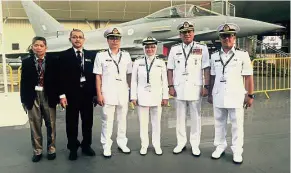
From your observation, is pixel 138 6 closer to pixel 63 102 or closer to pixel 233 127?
pixel 63 102

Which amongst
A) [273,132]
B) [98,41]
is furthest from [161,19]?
[273,132]

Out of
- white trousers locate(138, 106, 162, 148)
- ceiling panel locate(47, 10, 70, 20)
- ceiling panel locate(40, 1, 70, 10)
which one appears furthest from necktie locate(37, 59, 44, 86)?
ceiling panel locate(47, 10, 70, 20)

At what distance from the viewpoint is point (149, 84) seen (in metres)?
3.86

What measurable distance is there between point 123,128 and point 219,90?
1.44m

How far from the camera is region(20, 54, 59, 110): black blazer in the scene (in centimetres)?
365

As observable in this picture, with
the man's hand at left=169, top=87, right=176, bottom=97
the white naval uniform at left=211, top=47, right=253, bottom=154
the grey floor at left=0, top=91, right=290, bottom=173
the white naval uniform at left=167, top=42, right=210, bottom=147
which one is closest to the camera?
the grey floor at left=0, top=91, right=290, bottom=173

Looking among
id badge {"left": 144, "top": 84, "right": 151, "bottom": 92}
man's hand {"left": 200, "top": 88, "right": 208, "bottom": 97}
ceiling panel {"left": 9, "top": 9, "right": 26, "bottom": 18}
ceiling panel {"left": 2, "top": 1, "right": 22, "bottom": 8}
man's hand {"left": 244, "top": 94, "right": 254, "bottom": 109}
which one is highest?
ceiling panel {"left": 2, "top": 1, "right": 22, "bottom": 8}

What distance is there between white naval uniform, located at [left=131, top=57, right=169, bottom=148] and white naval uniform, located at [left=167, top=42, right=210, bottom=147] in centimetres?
19

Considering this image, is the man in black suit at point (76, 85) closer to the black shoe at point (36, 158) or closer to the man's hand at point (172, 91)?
the black shoe at point (36, 158)

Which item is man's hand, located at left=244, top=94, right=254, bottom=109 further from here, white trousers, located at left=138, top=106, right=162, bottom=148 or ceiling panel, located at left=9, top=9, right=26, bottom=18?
ceiling panel, located at left=9, top=9, right=26, bottom=18

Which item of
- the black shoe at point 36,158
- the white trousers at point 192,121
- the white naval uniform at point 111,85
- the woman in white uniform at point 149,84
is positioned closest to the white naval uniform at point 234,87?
the white trousers at point 192,121

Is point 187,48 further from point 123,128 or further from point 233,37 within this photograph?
A: point 123,128

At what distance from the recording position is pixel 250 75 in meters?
3.66

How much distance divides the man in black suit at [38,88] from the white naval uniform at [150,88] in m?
1.06
